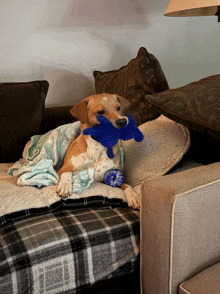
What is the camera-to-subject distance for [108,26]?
2.23 m

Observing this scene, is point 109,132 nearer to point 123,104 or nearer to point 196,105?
point 123,104

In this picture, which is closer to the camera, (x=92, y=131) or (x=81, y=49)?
(x=92, y=131)

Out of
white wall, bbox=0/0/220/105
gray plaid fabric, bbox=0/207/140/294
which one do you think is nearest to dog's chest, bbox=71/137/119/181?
gray plaid fabric, bbox=0/207/140/294

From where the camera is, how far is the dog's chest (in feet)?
4.04

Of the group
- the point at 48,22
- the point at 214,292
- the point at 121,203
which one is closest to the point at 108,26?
the point at 48,22

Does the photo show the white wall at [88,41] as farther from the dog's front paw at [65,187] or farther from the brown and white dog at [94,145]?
the dog's front paw at [65,187]

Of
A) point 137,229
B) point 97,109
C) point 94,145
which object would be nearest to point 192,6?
point 97,109

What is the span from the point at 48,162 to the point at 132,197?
347 mm

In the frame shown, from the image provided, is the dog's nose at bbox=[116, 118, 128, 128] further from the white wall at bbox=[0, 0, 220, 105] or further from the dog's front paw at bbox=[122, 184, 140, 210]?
the white wall at bbox=[0, 0, 220, 105]

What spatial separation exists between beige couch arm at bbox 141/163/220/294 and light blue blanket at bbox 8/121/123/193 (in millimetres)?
332

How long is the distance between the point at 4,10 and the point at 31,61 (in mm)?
343

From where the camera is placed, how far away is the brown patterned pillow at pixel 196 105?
3.41 feet

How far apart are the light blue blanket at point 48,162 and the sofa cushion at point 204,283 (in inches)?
18.3

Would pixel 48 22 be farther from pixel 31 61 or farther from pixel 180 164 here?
pixel 180 164
